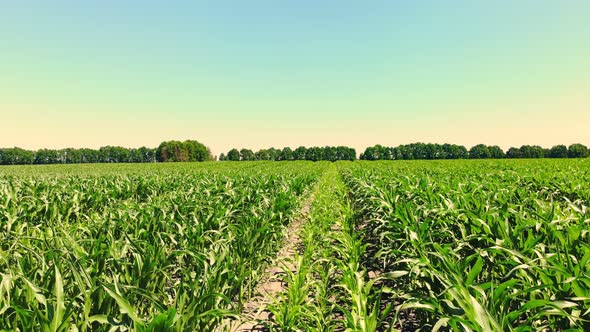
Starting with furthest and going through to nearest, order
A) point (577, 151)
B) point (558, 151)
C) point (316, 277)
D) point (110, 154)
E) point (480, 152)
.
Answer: point (110, 154)
point (480, 152)
point (558, 151)
point (577, 151)
point (316, 277)

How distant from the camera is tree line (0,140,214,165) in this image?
383ft

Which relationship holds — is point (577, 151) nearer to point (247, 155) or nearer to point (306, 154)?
point (306, 154)

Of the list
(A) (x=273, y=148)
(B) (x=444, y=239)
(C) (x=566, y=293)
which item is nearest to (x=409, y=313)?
(B) (x=444, y=239)

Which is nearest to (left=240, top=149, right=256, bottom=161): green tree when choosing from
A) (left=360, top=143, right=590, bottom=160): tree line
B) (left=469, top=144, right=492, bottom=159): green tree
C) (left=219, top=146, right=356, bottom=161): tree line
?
(left=219, top=146, right=356, bottom=161): tree line

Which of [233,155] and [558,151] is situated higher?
[233,155]

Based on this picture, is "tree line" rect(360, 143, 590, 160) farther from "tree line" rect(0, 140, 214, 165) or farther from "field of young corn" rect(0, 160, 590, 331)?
"field of young corn" rect(0, 160, 590, 331)

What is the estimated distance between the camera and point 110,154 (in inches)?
5335

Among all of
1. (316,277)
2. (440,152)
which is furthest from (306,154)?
(316,277)

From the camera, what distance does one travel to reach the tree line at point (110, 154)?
11662 centimetres

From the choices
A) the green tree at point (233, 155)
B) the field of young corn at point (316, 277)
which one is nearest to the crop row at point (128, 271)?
the field of young corn at point (316, 277)

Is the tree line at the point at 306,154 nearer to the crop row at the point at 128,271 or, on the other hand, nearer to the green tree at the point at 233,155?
the green tree at the point at 233,155

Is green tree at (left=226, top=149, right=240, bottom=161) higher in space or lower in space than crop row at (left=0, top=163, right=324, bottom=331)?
higher

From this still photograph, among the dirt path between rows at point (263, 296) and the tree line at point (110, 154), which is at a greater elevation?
the tree line at point (110, 154)

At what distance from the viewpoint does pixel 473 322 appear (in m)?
1.84
